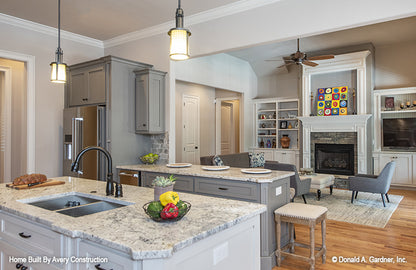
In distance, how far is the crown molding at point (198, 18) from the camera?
13.0 feet

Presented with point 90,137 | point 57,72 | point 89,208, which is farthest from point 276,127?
point 89,208

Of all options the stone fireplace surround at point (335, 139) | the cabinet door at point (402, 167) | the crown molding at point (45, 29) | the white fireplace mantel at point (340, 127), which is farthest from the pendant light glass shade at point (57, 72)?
the cabinet door at point (402, 167)

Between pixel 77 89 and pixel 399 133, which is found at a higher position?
pixel 77 89

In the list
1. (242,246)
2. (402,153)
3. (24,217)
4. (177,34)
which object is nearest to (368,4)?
(177,34)

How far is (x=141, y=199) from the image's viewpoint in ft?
6.73

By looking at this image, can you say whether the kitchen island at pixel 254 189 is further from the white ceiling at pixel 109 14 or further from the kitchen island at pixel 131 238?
the white ceiling at pixel 109 14

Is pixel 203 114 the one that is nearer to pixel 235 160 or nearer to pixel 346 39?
pixel 235 160

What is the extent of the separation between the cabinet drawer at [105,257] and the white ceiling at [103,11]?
3.44 meters

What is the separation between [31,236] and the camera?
1703 mm

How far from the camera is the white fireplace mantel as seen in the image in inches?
278

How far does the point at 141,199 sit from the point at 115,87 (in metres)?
2.79

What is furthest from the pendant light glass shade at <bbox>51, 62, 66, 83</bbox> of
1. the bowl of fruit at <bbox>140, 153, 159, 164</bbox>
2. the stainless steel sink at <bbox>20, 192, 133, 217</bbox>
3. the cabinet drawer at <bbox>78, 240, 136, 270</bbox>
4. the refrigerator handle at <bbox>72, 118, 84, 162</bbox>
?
the bowl of fruit at <bbox>140, 153, 159, 164</bbox>

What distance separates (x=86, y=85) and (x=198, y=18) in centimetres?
203

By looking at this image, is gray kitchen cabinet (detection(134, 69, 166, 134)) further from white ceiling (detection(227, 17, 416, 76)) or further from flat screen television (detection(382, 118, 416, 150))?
flat screen television (detection(382, 118, 416, 150))
